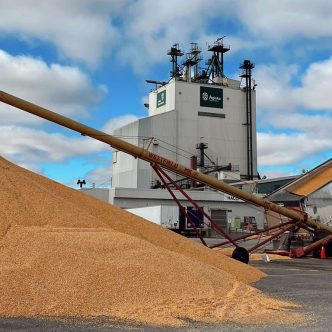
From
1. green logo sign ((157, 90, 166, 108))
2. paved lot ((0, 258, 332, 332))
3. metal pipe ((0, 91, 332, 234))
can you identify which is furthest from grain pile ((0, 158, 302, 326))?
green logo sign ((157, 90, 166, 108))

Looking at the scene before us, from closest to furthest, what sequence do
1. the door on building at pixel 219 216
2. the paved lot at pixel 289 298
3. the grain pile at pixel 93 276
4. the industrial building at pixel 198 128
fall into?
the paved lot at pixel 289 298 < the grain pile at pixel 93 276 < the door on building at pixel 219 216 < the industrial building at pixel 198 128

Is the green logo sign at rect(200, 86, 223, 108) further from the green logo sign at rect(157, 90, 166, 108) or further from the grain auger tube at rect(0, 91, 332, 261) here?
the grain auger tube at rect(0, 91, 332, 261)

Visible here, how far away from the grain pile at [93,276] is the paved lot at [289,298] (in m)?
0.40

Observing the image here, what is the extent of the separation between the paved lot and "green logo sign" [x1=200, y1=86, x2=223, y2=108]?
161ft

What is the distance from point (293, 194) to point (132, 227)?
12.5 m

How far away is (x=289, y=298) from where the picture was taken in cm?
972

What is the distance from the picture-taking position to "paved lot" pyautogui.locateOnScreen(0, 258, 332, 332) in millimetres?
6590

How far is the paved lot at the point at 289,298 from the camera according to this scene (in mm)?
6590

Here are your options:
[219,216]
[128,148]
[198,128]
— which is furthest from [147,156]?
[198,128]

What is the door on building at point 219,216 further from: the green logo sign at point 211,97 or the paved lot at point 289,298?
the paved lot at point 289,298

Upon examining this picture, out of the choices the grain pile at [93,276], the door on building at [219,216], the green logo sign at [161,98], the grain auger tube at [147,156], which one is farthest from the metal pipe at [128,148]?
the green logo sign at [161,98]

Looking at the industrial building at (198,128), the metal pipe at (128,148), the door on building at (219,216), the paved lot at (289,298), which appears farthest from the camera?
the industrial building at (198,128)

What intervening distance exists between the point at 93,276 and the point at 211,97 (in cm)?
5958

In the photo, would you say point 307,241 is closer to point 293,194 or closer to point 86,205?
point 293,194
